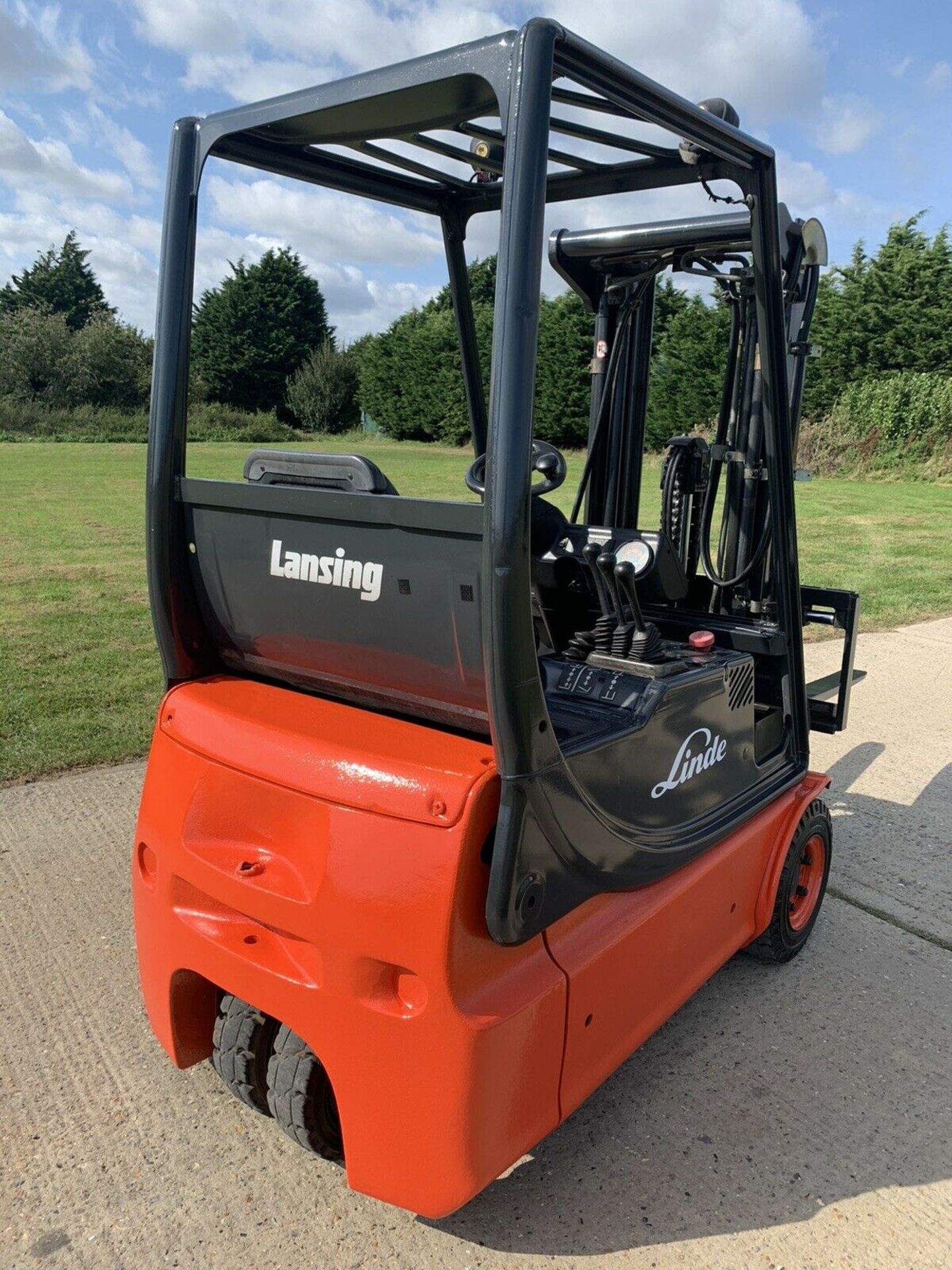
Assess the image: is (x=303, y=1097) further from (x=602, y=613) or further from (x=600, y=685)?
(x=602, y=613)

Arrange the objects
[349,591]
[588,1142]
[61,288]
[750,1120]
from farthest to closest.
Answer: [61,288] < [750,1120] < [588,1142] < [349,591]

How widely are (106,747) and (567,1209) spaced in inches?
139

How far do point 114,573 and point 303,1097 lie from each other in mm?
8553

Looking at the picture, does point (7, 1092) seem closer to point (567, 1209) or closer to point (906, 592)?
point (567, 1209)

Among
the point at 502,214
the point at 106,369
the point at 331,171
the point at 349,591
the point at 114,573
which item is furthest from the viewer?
the point at 106,369

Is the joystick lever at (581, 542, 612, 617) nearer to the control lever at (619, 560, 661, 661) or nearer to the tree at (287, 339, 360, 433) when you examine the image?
the control lever at (619, 560, 661, 661)

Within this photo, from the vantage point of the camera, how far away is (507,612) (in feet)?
5.84

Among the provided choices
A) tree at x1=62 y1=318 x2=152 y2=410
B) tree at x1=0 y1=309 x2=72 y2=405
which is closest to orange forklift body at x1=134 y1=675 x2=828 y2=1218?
tree at x1=62 y1=318 x2=152 y2=410

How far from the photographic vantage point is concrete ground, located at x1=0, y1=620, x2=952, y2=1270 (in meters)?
2.22

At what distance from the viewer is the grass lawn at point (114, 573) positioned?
539 cm

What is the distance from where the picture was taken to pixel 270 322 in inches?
1129

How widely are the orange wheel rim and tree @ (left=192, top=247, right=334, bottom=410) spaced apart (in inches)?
761

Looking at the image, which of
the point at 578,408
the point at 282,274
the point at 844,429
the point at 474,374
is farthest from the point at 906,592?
the point at 282,274

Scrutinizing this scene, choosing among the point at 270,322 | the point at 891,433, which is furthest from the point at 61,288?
the point at 891,433
